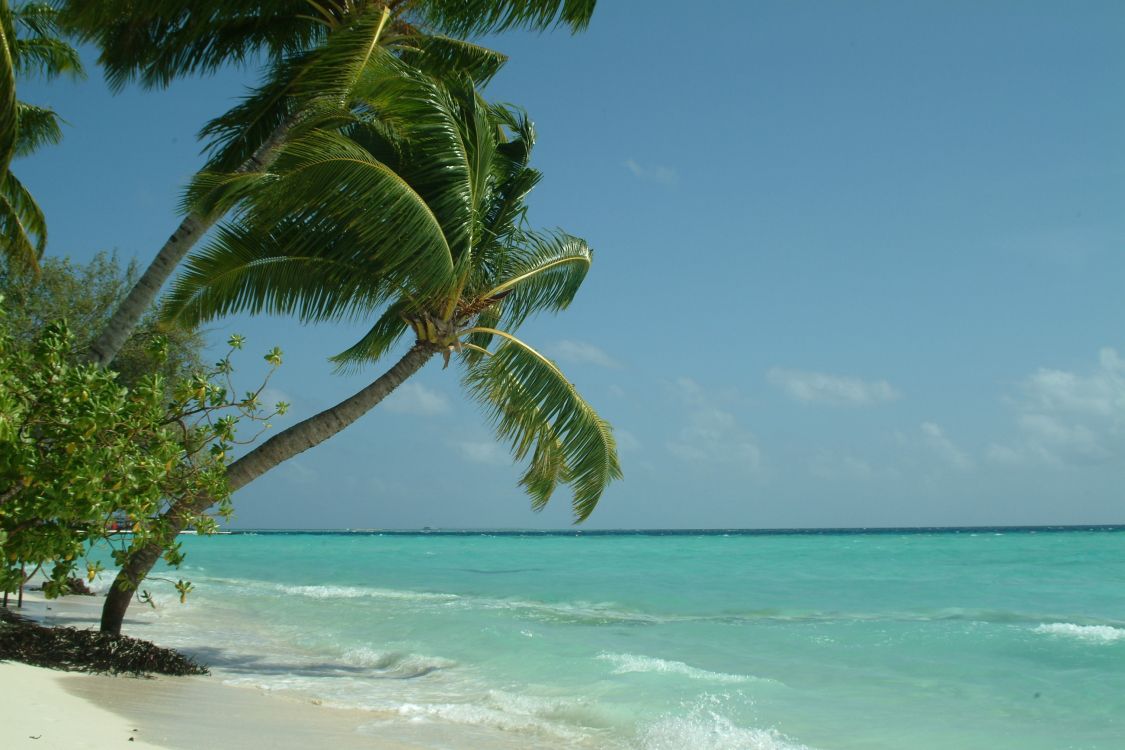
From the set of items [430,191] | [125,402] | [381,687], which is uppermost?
[430,191]

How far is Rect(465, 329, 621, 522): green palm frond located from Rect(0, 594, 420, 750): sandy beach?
3861mm

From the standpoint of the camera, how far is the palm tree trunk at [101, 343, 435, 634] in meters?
8.34

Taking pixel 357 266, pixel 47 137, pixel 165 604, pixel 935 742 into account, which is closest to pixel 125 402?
pixel 357 266

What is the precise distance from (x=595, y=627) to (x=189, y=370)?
8.81 metres

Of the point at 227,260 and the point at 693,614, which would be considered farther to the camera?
the point at 693,614

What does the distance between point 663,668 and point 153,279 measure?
689 centimetres

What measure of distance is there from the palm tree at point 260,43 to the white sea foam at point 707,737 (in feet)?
20.5

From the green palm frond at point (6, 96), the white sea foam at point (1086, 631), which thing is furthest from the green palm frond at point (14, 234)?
the white sea foam at point (1086, 631)

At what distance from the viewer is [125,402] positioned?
4875 mm

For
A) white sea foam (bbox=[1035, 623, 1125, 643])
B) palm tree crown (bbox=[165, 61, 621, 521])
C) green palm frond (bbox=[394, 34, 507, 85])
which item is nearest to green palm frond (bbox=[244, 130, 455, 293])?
palm tree crown (bbox=[165, 61, 621, 521])

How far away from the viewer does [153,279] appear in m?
9.11

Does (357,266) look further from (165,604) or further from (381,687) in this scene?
(165,604)

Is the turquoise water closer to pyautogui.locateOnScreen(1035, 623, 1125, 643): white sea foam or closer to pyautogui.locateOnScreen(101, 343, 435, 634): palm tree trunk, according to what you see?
pyautogui.locateOnScreen(1035, 623, 1125, 643): white sea foam

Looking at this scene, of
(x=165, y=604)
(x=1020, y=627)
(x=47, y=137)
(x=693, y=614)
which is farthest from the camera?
(x=693, y=614)
